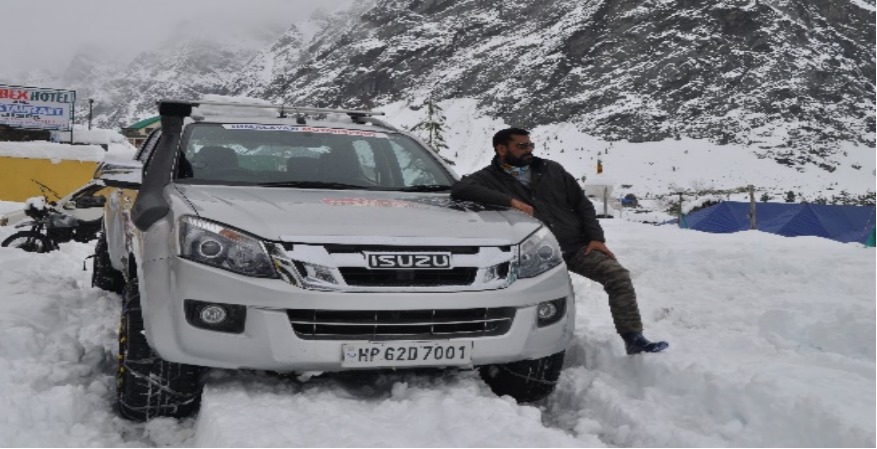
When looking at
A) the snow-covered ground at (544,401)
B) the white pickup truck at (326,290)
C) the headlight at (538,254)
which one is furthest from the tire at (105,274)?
the headlight at (538,254)

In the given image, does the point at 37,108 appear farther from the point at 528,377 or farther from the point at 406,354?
the point at 406,354

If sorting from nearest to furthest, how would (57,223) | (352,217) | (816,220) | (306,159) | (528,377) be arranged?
(352,217) < (528,377) < (306,159) < (57,223) < (816,220)

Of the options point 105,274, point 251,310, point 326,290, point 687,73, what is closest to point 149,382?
point 251,310

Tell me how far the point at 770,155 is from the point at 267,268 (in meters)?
73.6

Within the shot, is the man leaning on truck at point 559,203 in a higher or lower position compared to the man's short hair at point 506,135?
lower

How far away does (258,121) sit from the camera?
198 inches

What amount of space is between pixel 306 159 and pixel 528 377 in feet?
6.45

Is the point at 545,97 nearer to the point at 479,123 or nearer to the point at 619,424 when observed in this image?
the point at 479,123

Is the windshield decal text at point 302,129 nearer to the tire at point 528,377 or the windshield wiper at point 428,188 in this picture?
the windshield wiper at point 428,188

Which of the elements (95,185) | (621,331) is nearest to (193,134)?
(621,331)

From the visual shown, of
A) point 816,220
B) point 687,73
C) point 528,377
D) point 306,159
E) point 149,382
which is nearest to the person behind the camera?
point 149,382

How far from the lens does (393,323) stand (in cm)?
341

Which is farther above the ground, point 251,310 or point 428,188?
point 428,188

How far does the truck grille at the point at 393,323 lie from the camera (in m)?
3.34
